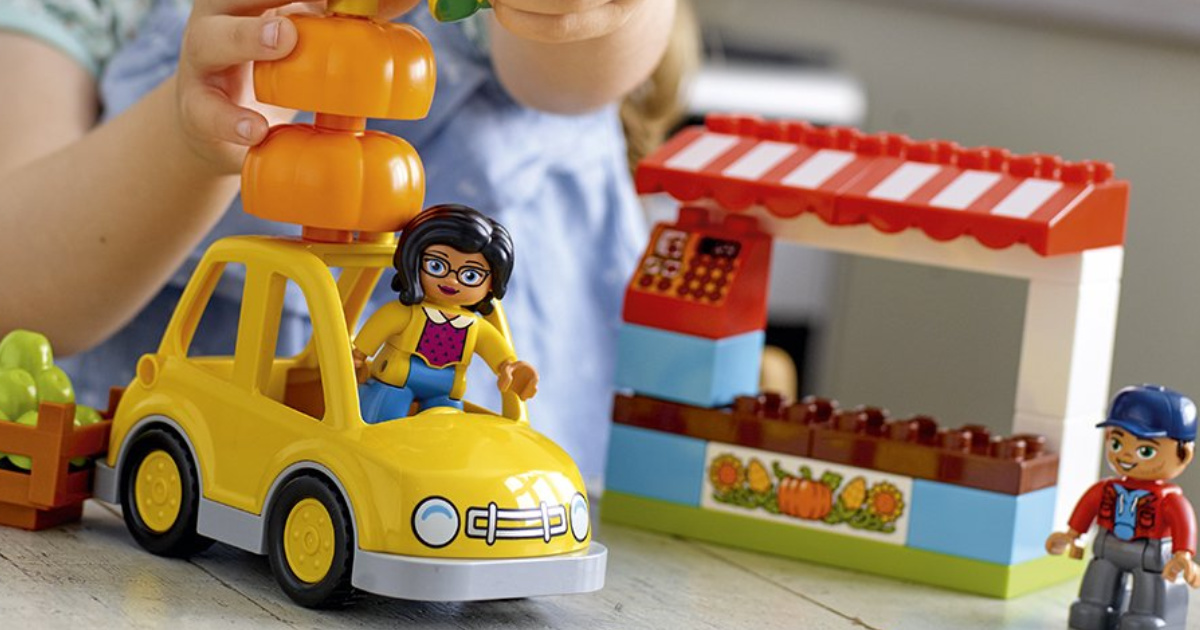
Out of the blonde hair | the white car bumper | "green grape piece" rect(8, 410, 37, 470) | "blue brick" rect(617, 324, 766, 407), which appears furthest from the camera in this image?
the blonde hair

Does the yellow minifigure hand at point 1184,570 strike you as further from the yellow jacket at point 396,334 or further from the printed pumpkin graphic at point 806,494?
the yellow jacket at point 396,334

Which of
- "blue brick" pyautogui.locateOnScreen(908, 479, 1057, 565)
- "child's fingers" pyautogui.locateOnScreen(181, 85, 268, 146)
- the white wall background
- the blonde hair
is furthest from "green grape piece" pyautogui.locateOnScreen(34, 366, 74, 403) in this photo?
Answer: the white wall background

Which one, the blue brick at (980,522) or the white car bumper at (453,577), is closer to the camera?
the white car bumper at (453,577)

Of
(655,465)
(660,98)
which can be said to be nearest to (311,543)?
(655,465)

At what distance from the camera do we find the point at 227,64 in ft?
2.09

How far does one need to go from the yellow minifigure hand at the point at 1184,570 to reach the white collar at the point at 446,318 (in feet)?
0.99

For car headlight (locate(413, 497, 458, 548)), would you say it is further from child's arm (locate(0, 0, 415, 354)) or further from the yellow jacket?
child's arm (locate(0, 0, 415, 354))

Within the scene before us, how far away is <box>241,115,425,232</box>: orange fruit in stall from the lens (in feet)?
1.88

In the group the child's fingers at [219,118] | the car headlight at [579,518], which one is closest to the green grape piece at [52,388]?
the child's fingers at [219,118]

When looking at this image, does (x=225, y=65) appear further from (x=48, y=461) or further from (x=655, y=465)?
(x=655, y=465)

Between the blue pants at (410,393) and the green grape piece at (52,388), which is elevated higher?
the blue pants at (410,393)

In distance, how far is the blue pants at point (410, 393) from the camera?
0.58 metres

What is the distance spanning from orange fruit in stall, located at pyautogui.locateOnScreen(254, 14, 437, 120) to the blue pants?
101mm

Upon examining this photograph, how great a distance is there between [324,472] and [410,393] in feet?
0.18
